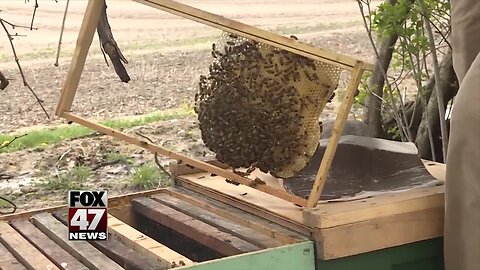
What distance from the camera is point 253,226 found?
1.25 m

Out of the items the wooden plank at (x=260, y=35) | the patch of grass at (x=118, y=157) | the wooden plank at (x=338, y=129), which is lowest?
the patch of grass at (x=118, y=157)

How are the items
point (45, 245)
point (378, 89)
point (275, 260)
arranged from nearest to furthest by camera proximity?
point (275, 260)
point (45, 245)
point (378, 89)

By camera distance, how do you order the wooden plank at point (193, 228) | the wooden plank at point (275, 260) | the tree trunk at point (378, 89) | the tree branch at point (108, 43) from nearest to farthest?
the wooden plank at point (275, 260)
the wooden plank at point (193, 228)
the tree branch at point (108, 43)
the tree trunk at point (378, 89)

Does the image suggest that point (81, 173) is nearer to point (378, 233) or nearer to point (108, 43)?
point (108, 43)

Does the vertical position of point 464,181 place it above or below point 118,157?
above

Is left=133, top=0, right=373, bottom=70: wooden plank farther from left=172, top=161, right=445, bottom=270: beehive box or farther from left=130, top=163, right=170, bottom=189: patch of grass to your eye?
left=130, top=163, right=170, bottom=189: patch of grass

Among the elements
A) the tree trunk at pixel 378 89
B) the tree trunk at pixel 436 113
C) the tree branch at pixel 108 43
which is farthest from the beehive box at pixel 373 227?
the tree trunk at pixel 378 89

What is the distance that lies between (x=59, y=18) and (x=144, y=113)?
1.33 ft

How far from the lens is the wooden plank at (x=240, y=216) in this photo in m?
1.17

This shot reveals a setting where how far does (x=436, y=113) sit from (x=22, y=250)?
1.56m

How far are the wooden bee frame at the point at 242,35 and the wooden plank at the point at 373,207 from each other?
1.6 inches

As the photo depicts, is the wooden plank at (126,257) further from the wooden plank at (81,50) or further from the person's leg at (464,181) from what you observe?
the person's leg at (464,181)

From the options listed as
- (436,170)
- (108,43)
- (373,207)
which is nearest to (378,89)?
(436,170)

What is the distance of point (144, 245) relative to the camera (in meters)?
1.17
